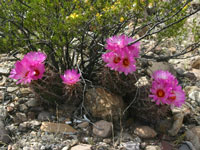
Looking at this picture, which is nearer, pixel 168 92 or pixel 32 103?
pixel 168 92

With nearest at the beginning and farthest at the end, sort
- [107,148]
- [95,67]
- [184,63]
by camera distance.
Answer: [107,148]
[95,67]
[184,63]

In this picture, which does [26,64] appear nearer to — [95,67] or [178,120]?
[95,67]

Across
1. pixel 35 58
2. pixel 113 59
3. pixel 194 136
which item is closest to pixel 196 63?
pixel 194 136

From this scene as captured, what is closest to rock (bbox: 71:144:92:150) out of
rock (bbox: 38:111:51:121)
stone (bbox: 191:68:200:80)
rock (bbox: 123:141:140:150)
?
rock (bbox: 123:141:140:150)

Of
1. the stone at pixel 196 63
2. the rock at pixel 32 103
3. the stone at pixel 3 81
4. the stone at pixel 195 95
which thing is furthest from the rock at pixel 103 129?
the stone at pixel 196 63

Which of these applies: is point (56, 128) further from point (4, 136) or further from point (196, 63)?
point (196, 63)

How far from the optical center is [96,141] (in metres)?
2.33

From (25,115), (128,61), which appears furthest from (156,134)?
(25,115)

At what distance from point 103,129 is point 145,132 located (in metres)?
0.43

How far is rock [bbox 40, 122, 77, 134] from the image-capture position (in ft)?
7.92

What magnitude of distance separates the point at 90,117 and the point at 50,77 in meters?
0.61

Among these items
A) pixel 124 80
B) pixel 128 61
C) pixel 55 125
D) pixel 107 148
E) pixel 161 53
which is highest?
pixel 161 53

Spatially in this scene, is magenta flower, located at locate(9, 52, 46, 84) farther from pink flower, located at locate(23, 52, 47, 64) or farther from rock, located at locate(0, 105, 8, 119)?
rock, located at locate(0, 105, 8, 119)

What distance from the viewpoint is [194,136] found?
2.44 metres
